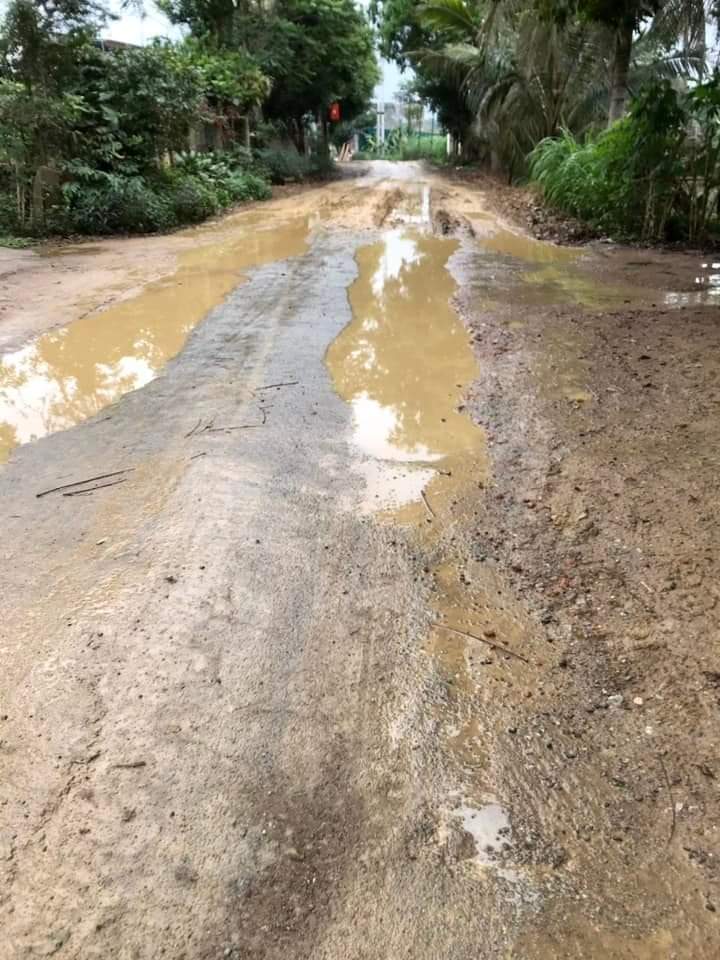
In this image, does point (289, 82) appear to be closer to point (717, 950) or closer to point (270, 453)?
point (270, 453)

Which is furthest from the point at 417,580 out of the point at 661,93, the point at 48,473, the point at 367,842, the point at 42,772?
the point at 661,93

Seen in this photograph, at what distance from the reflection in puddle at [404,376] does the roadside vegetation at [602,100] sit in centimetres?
423

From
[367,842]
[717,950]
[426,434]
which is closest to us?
[717,950]

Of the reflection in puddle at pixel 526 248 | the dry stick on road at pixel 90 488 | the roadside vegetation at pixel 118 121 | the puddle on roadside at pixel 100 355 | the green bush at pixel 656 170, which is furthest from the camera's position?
the roadside vegetation at pixel 118 121

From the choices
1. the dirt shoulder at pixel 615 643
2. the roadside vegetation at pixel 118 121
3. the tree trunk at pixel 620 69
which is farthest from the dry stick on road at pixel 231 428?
the tree trunk at pixel 620 69

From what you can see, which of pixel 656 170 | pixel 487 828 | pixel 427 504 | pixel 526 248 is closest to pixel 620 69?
pixel 656 170

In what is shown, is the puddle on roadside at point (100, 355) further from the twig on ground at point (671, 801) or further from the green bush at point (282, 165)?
the green bush at point (282, 165)

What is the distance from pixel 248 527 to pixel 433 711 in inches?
58.4

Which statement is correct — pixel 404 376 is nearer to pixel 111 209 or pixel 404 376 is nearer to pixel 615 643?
pixel 615 643

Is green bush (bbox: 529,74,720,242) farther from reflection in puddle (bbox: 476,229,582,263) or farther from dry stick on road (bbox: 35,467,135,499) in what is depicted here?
dry stick on road (bbox: 35,467,135,499)

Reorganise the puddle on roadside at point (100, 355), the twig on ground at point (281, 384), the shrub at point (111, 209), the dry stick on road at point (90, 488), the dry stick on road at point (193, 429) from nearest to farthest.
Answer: the dry stick on road at point (90, 488) < the dry stick on road at point (193, 429) < the puddle on roadside at point (100, 355) < the twig on ground at point (281, 384) < the shrub at point (111, 209)

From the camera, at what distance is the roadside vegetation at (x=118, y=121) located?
38.2 ft

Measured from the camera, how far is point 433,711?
2.53 m

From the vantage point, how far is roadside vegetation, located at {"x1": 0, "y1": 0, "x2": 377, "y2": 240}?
11.6 meters
